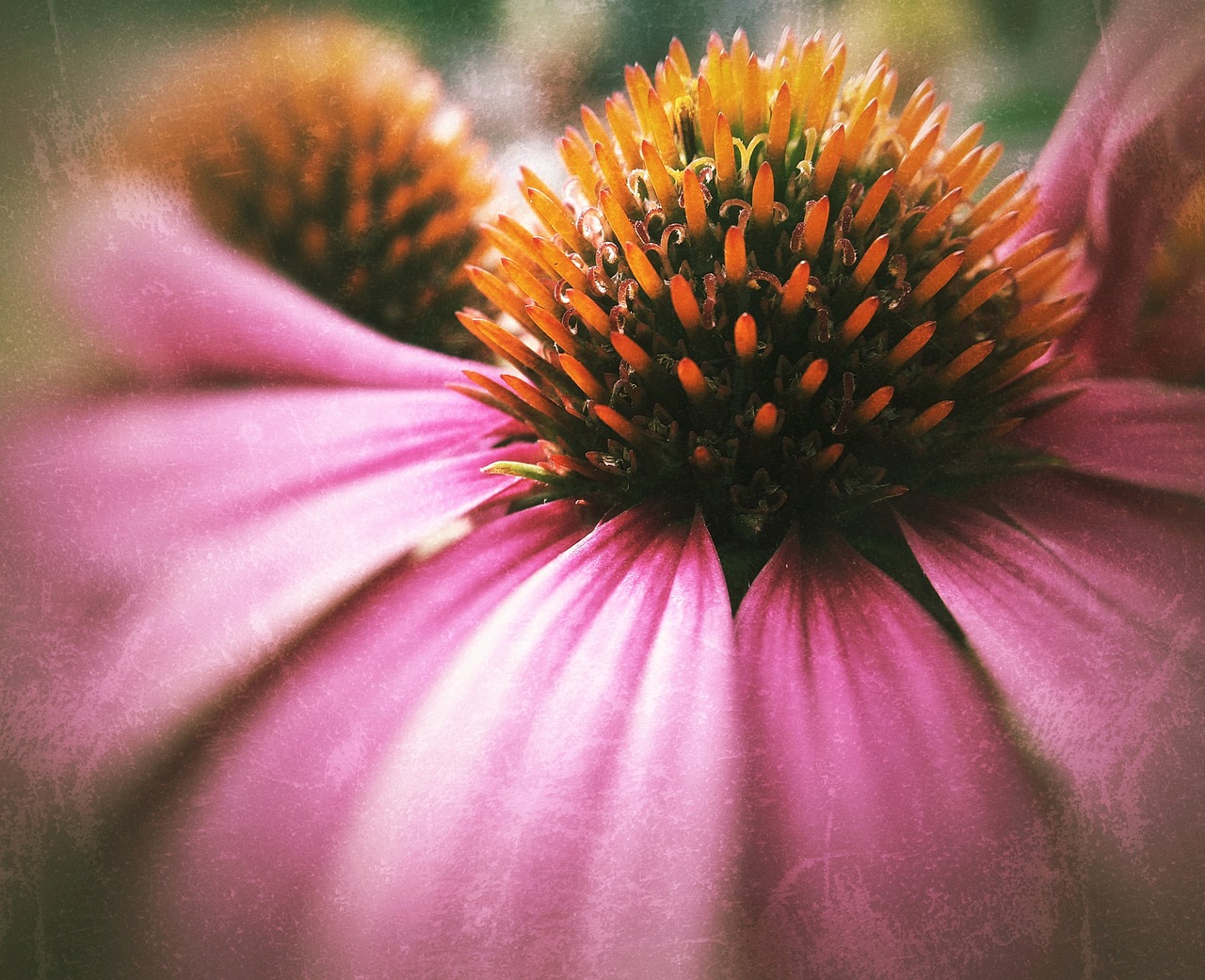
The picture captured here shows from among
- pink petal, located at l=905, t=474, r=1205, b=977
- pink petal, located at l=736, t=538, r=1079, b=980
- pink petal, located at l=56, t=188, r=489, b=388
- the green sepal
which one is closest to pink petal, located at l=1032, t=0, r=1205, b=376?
pink petal, located at l=905, t=474, r=1205, b=977

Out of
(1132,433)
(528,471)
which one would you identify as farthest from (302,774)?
(1132,433)

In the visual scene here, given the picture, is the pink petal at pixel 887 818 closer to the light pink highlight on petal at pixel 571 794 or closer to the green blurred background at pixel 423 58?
the light pink highlight on petal at pixel 571 794

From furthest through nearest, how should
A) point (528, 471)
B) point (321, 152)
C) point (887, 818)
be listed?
point (321, 152), point (528, 471), point (887, 818)

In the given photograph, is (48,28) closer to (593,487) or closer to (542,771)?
(593,487)

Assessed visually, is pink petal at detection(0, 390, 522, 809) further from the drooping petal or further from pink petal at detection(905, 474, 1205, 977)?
pink petal at detection(905, 474, 1205, 977)

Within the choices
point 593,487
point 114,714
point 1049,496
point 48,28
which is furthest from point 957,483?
point 48,28

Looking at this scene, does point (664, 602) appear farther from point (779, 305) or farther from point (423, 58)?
point (423, 58)
